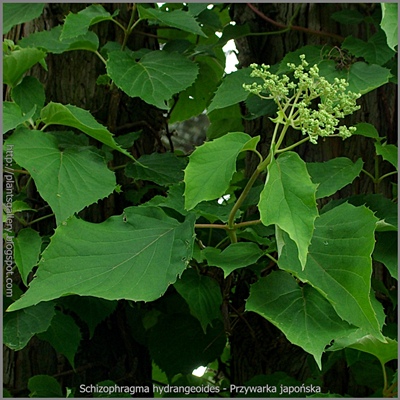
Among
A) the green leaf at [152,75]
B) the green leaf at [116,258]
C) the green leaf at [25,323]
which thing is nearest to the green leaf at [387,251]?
the green leaf at [116,258]

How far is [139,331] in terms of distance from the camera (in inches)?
54.7

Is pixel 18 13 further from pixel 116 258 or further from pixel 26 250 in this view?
pixel 116 258

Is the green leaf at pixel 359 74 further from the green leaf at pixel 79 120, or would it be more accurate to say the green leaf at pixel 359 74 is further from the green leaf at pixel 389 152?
the green leaf at pixel 79 120

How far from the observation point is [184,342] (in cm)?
133

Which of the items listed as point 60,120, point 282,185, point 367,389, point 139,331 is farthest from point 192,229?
point 367,389

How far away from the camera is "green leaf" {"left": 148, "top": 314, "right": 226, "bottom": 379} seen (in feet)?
4.34

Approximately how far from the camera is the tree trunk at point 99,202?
53.8 inches

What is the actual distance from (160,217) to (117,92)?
485 mm

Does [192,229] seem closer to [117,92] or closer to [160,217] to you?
[160,217]

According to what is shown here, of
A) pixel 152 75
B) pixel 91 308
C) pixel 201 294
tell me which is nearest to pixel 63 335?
pixel 91 308

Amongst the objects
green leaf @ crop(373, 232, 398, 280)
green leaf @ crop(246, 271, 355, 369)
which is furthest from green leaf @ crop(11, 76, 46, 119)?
green leaf @ crop(373, 232, 398, 280)

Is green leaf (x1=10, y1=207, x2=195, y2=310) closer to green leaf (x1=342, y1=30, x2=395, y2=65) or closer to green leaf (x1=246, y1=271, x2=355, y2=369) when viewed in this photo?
green leaf (x1=246, y1=271, x2=355, y2=369)

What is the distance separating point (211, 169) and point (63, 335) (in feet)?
1.74

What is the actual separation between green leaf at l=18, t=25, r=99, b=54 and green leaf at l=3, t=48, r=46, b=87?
1.4 inches
